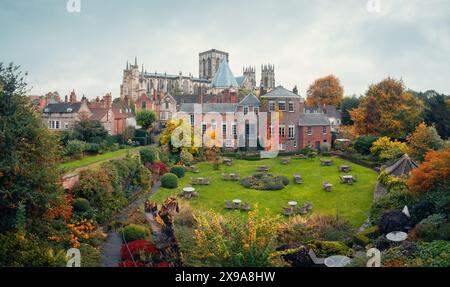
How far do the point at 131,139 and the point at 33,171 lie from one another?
29.7 metres

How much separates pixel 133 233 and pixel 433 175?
12995mm

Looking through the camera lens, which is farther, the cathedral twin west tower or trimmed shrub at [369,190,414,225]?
the cathedral twin west tower

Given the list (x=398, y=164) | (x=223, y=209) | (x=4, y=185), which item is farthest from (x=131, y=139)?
(x=4, y=185)

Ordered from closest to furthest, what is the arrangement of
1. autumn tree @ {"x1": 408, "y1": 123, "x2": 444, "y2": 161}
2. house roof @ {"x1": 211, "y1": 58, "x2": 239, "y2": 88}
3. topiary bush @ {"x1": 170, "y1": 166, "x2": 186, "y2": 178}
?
autumn tree @ {"x1": 408, "y1": 123, "x2": 444, "y2": 161}
topiary bush @ {"x1": 170, "y1": 166, "x2": 186, "y2": 178}
house roof @ {"x1": 211, "y1": 58, "x2": 239, "y2": 88}

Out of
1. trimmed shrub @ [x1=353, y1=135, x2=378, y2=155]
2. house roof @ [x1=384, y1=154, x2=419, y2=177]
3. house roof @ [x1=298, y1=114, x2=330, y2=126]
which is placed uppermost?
house roof @ [x1=298, y1=114, x2=330, y2=126]

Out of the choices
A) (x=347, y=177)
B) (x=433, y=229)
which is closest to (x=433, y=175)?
(x=433, y=229)

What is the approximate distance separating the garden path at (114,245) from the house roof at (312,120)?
24.3 metres

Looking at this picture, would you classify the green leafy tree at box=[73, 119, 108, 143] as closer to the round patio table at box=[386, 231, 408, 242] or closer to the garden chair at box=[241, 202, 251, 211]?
the garden chair at box=[241, 202, 251, 211]

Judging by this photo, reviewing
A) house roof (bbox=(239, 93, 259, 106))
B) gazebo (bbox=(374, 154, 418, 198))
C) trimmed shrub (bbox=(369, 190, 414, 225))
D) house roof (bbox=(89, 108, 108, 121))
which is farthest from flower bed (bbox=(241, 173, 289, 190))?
house roof (bbox=(89, 108, 108, 121))

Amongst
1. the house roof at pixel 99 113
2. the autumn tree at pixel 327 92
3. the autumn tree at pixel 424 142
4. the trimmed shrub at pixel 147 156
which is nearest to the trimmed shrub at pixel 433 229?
the autumn tree at pixel 424 142

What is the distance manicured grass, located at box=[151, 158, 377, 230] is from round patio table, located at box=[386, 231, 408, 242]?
5414 mm

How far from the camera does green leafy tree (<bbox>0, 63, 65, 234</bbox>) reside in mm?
13641

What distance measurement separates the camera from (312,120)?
145 feet
